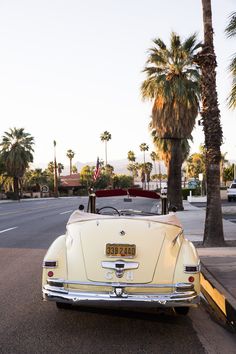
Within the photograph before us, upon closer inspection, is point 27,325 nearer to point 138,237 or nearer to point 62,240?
point 62,240

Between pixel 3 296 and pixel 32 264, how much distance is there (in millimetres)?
2976

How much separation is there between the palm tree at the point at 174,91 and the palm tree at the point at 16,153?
4134cm

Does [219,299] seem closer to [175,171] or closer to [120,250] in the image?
[120,250]

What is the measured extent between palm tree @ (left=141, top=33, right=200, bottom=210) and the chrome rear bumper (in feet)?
69.6

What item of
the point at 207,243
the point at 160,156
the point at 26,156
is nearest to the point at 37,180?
the point at 26,156

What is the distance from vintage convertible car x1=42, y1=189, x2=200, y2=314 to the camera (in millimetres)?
5281

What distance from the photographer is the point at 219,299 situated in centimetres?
645

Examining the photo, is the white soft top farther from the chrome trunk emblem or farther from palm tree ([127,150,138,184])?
palm tree ([127,150,138,184])

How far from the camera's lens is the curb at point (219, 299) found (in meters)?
5.79

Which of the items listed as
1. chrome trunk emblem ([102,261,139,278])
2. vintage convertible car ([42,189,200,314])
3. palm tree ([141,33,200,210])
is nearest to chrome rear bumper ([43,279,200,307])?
→ vintage convertible car ([42,189,200,314])

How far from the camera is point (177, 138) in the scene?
2792 cm

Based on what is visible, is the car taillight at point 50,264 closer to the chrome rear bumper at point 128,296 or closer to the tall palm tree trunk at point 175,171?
the chrome rear bumper at point 128,296

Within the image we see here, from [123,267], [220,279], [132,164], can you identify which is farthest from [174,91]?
[132,164]

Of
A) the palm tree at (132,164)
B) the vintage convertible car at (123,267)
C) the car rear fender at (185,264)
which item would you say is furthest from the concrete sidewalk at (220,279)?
the palm tree at (132,164)
